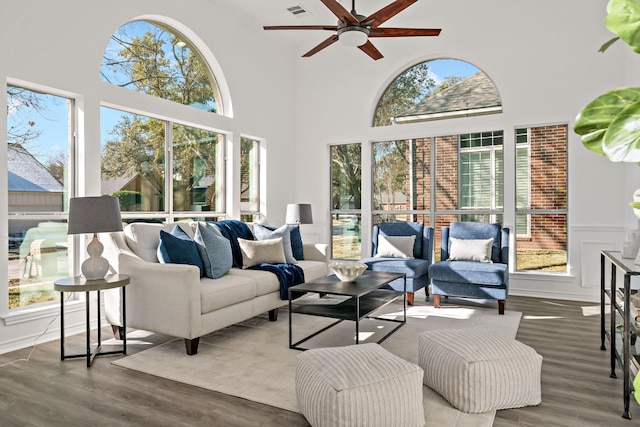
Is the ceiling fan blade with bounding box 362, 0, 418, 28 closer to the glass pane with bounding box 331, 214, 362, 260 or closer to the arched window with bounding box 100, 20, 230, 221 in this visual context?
the arched window with bounding box 100, 20, 230, 221

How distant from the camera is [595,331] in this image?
3852mm

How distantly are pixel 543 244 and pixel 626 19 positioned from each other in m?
5.48

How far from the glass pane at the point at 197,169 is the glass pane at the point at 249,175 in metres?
0.42

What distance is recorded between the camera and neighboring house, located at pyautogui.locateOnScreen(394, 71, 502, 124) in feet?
19.1

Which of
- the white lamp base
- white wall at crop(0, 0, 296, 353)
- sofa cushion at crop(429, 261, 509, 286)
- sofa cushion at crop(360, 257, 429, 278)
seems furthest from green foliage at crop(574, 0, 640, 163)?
sofa cushion at crop(360, 257, 429, 278)

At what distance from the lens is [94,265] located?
3.27m

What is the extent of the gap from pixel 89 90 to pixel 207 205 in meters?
2.02

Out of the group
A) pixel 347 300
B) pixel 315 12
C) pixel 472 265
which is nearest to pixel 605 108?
pixel 347 300

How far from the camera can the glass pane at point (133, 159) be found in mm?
4371

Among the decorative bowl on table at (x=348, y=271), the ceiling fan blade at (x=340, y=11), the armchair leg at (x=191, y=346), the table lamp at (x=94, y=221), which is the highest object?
the ceiling fan blade at (x=340, y=11)

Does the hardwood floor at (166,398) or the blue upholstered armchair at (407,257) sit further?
the blue upholstered armchair at (407,257)

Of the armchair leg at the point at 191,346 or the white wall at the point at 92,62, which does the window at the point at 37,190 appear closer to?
the white wall at the point at 92,62

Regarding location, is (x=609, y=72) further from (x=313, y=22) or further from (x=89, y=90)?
(x=89, y=90)

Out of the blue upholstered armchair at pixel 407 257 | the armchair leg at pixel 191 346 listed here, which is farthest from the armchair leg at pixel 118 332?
the blue upholstered armchair at pixel 407 257
